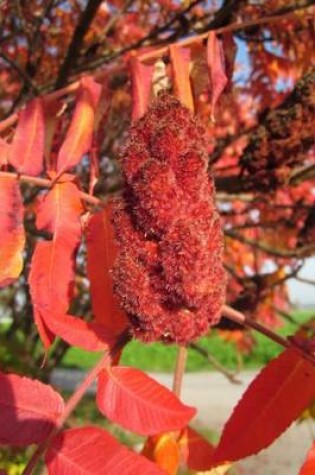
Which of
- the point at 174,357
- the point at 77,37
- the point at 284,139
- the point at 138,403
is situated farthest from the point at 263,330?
the point at 174,357

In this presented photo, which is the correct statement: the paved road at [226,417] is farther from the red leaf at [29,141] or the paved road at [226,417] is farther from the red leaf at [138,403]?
the red leaf at [138,403]

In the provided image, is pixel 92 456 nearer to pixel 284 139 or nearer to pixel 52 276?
pixel 52 276

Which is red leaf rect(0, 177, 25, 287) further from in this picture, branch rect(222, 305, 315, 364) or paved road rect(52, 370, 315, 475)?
paved road rect(52, 370, 315, 475)

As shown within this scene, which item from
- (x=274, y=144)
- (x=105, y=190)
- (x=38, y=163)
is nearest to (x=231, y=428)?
(x=38, y=163)

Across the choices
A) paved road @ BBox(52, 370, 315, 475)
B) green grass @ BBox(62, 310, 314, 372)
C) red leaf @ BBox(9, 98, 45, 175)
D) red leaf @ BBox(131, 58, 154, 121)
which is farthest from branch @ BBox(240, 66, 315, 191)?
green grass @ BBox(62, 310, 314, 372)

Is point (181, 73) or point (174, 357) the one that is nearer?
point (181, 73)

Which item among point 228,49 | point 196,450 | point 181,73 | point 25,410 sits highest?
point 228,49

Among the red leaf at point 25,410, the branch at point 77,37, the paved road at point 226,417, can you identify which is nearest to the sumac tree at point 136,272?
the red leaf at point 25,410
